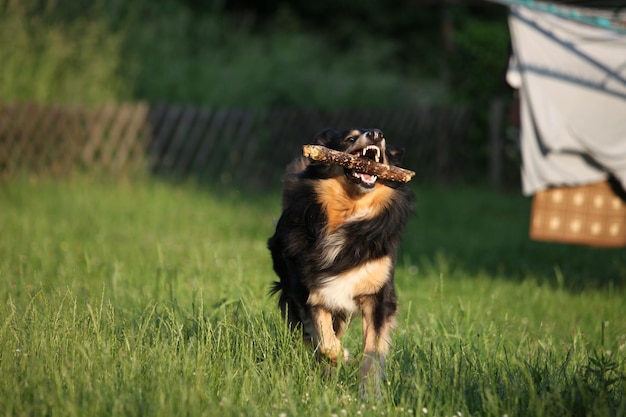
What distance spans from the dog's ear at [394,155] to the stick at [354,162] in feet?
1.19

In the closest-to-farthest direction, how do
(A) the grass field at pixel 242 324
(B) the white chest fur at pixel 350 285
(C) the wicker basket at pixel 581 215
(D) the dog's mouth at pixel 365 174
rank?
(A) the grass field at pixel 242 324
(B) the white chest fur at pixel 350 285
(D) the dog's mouth at pixel 365 174
(C) the wicker basket at pixel 581 215

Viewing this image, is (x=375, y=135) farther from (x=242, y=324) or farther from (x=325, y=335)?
(x=242, y=324)

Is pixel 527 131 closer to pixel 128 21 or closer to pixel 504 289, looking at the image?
pixel 504 289

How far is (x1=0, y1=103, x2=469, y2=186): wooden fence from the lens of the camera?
1284 cm

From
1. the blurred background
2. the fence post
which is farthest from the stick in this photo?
the fence post

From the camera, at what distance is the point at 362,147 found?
203 inches

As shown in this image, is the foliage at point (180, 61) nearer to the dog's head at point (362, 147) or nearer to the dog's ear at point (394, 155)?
the dog's head at point (362, 147)

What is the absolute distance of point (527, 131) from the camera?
728 cm

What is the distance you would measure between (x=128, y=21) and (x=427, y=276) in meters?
10.6

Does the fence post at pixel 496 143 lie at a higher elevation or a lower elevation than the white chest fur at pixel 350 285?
higher

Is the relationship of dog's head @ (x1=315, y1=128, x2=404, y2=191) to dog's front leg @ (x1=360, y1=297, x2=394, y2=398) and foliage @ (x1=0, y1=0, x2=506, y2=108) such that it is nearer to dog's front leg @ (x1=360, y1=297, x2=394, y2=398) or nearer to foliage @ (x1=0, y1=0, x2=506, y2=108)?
dog's front leg @ (x1=360, y1=297, x2=394, y2=398)

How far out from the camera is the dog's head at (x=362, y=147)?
200 inches

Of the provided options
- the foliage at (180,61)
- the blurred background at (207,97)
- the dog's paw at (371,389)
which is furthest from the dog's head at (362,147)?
the foliage at (180,61)

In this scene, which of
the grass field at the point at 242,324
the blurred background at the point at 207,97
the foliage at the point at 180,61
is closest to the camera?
the grass field at the point at 242,324
